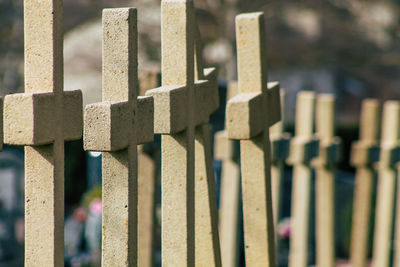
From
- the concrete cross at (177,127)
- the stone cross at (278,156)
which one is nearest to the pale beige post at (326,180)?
the stone cross at (278,156)

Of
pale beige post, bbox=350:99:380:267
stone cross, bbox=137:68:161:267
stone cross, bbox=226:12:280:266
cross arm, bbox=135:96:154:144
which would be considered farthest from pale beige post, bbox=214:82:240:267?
cross arm, bbox=135:96:154:144

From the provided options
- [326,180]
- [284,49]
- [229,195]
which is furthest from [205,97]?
[284,49]

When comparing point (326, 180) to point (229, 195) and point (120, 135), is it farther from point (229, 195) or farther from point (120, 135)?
point (120, 135)

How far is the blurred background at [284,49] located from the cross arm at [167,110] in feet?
A: 27.5

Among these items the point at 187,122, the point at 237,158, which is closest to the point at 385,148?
the point at 237,158

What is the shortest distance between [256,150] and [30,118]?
33.1 inches

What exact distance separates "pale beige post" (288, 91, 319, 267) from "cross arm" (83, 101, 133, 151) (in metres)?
2.33

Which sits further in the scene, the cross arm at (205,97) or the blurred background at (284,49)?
the blurred background at (284,49)

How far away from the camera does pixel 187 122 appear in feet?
5.87

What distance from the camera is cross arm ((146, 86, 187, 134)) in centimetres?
168

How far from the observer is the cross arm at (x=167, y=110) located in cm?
168

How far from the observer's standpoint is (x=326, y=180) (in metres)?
3.94

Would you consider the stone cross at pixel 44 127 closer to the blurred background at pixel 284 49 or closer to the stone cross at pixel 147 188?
the stone cross at pixel 147 188

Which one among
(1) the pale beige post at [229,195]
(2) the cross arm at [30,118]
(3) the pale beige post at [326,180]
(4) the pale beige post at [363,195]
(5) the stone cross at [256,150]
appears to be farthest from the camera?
(4) the pale beige post at [363,195]
